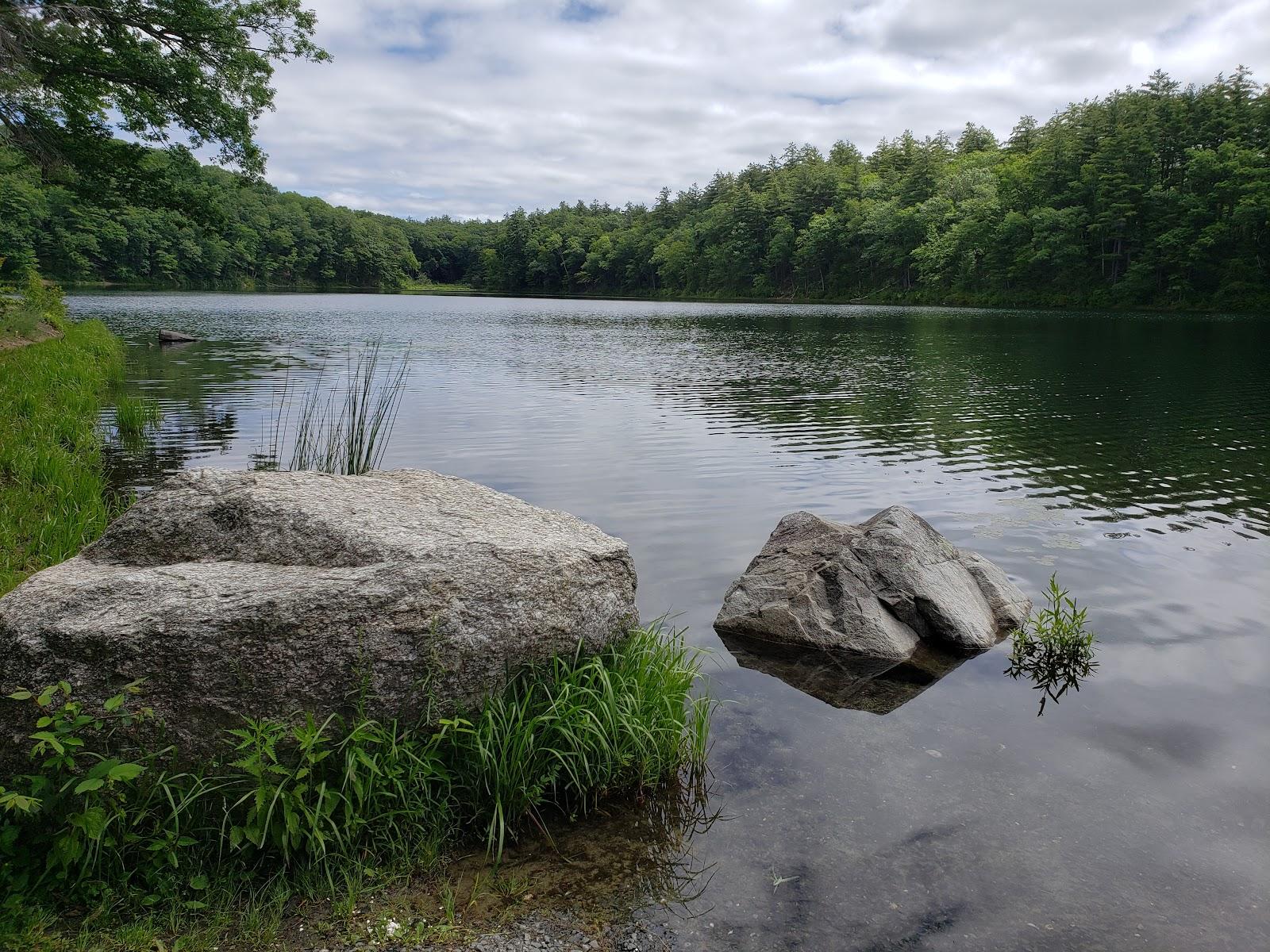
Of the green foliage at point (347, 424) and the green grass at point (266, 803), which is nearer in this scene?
the green grass at point (266, 803)

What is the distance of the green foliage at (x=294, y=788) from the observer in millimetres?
3600

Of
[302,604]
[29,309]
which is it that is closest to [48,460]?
[302,604]

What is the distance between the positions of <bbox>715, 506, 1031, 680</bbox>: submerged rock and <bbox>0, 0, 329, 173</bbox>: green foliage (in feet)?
64.5

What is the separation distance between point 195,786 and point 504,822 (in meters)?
1.45

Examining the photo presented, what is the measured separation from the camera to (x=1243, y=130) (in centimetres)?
6406

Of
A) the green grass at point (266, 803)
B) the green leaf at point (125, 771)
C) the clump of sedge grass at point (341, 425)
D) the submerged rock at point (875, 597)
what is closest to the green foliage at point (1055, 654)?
the submerged rock at point (875, 597)

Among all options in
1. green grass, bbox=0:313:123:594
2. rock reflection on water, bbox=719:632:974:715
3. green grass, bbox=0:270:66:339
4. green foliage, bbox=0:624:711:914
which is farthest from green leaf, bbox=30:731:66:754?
green grass, bbox=0:270:66:339

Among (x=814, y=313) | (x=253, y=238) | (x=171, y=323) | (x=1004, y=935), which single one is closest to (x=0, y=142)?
(x=1004, y=935)

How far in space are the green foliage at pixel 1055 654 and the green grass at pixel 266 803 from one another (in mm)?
3874

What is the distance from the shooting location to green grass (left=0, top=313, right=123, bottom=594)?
732 cm

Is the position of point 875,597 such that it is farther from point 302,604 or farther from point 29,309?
point 29,309

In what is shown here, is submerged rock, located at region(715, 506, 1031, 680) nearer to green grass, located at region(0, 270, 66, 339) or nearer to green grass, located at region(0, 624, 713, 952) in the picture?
green grass, located at region(0, 624, 713, 952)

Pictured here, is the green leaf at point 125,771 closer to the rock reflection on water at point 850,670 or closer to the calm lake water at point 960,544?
the calm lake water at point 960,544

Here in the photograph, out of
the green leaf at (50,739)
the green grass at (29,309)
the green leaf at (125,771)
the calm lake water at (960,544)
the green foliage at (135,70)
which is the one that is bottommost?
the calm lake water at (960,544)
